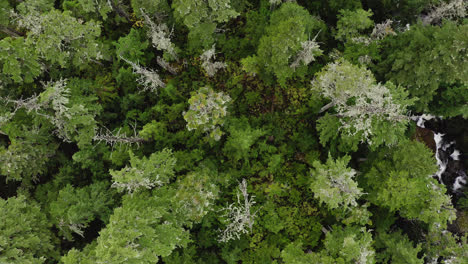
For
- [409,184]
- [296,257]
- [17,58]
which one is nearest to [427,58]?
[409,184]

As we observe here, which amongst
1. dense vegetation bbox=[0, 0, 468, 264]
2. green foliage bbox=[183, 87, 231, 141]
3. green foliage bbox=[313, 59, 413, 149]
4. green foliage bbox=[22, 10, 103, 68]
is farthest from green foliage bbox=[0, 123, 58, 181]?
green foliage bbox=[313, 59, 413, 149]

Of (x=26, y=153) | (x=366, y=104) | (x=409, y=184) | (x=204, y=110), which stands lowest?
(x=26, y=153)

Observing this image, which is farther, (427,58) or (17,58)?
(17,58)

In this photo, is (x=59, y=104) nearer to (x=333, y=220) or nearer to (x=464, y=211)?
(x=333, y=220)

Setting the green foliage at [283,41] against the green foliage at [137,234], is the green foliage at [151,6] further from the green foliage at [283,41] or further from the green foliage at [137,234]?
the green foliage at [137,234]

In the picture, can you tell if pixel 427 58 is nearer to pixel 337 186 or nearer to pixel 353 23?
pixel 353 23

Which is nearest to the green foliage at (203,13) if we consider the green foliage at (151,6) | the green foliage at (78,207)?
the green foliage at (151,6)

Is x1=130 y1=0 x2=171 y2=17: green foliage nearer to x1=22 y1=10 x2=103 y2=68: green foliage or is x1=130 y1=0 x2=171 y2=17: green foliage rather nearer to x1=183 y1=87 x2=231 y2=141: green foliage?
x1=22 y1=10 x2=103 y2=68: green foliage

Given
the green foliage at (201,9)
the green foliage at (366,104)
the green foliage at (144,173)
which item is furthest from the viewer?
the green foliage at (201,9)
